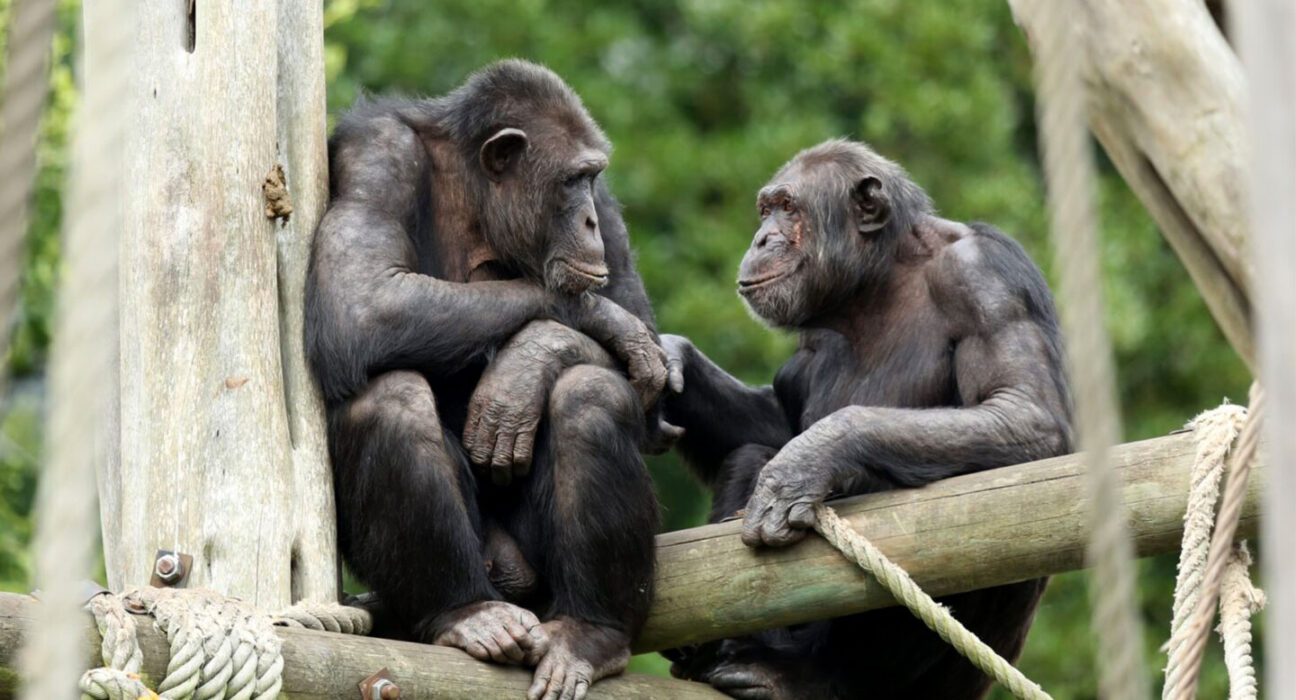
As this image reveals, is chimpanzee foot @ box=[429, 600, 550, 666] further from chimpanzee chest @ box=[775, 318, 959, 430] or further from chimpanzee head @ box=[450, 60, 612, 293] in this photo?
chimpanzee chest @ box=[775, 318, 959, 430]

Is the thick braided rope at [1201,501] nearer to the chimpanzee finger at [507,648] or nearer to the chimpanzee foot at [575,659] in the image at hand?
the chimpanzee foot at [575,659]

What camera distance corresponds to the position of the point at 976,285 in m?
5.42

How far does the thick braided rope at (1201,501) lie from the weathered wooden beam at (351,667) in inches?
59.5

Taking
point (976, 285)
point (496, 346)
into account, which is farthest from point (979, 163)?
point (496, 346)

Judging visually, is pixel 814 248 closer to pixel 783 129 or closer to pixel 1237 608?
pixel 1237 608

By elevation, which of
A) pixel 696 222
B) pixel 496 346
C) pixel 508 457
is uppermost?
pixel 696 222

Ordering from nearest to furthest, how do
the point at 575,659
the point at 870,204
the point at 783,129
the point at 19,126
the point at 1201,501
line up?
the point at 19,126, the point at 1201,501, the point at 575,659, the point at 870,204, the point at 783,129

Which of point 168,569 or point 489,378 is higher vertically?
point 489,378

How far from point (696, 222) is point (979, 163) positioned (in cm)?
255

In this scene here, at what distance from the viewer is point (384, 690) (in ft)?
12.9

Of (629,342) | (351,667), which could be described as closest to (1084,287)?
(351,667)

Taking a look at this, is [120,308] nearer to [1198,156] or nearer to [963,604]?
[963,604]

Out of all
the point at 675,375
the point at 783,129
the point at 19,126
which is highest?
the point at 783,129

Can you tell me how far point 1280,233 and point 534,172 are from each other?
4153 millimetres
